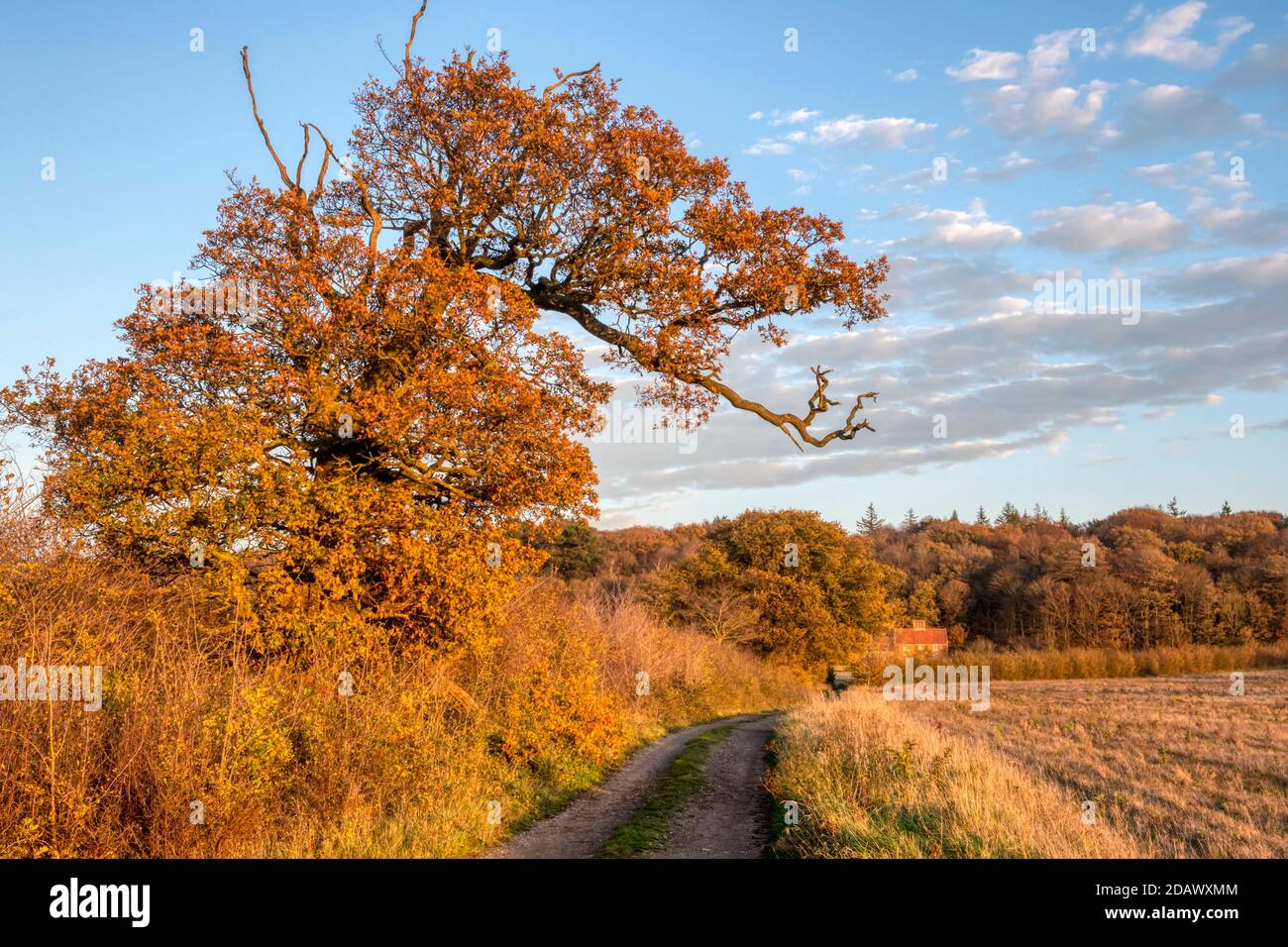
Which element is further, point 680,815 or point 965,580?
point 965,580

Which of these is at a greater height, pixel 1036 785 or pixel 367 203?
pixel 367 203

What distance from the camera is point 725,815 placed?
11641mm

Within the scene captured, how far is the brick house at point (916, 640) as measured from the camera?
6725 centimetres

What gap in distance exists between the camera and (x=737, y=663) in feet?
139

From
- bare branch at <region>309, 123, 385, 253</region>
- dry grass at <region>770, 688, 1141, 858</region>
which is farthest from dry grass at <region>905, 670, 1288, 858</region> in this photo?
bare branch at <region>309, 123, 385, 253</region>

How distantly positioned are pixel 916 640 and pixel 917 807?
7344 centimetres

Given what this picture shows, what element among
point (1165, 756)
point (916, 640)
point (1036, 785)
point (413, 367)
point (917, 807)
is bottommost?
point (916, 640)

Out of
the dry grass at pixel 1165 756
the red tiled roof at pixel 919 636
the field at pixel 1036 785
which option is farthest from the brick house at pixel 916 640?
the field at pixel 1036 785

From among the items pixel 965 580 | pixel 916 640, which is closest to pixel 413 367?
pixel 916 640

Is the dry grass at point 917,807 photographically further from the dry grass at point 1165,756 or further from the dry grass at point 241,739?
the dry grass at point 241,739

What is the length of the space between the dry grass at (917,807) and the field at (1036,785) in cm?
2

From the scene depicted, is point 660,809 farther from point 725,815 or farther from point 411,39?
point 411,39
